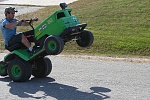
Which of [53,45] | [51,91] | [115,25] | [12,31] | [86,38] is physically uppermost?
[115,25]

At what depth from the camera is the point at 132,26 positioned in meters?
17.7

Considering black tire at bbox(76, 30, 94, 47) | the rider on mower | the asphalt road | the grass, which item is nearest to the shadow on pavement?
the asphalt road

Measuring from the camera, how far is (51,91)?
9.12m

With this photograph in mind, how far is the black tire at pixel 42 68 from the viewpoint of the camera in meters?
10.4

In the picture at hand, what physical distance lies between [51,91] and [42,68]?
133 centimetres

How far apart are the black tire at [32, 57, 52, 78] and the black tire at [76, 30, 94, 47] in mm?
927

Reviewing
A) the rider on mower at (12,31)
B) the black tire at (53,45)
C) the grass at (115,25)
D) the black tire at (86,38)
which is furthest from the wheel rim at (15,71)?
the grass at (115,25)

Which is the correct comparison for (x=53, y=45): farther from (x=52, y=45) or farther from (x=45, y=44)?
(x=45, y=44)

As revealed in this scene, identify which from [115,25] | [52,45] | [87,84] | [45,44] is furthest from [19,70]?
[115,25]

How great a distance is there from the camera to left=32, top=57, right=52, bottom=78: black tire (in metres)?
10.4

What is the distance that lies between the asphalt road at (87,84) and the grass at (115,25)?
248 cm

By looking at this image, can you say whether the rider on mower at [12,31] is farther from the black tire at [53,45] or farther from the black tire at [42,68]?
the black tire at [53,45]

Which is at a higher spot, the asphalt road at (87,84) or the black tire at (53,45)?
the black tire at (53,45)

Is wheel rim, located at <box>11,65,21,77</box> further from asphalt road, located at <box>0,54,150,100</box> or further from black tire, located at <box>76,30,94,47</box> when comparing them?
black tire, located at <box>76,30,94,47</box>
